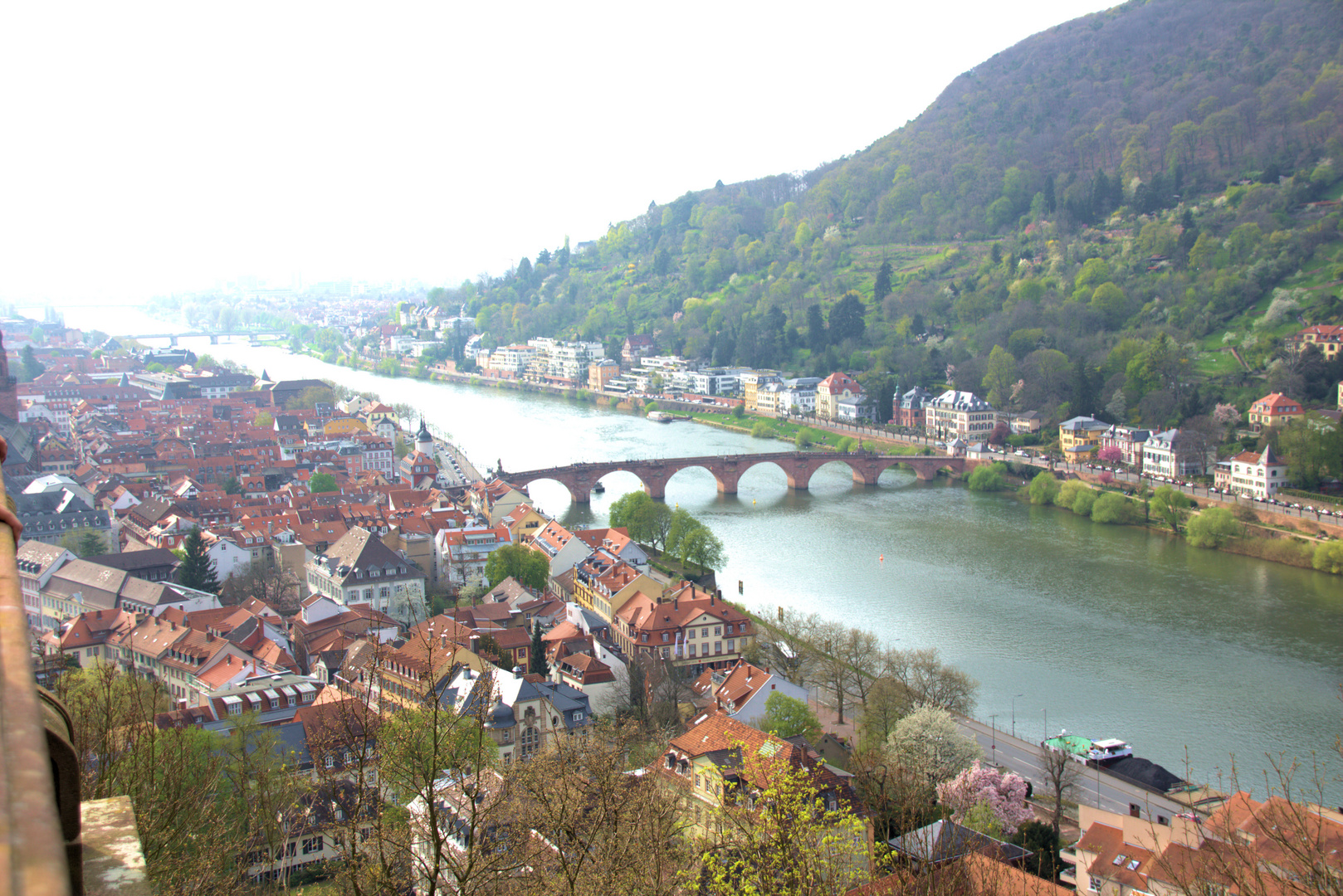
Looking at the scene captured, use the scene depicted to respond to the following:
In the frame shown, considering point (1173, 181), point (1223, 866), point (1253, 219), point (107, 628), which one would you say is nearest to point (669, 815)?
point (1223, 866)

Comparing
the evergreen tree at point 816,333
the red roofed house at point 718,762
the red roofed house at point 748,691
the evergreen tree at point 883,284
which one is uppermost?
the evergreen tree at point 883,284

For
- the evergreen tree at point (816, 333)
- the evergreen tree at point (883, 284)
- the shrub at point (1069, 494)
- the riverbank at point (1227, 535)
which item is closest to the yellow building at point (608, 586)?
the riverbank at point (1227, 535)

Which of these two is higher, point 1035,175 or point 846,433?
point 1035,175

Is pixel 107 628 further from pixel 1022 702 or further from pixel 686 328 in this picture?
pixel 686 328

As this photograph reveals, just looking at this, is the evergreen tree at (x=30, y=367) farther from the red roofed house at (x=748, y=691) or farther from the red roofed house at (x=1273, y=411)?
the red roofed house at (x=1273, y=411)

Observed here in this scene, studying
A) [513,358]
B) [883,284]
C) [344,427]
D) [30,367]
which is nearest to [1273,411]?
[883,284]
